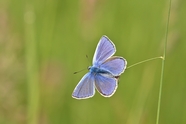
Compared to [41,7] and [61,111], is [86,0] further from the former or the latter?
[41,7]

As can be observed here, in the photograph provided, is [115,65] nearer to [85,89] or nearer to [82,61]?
[85,89]

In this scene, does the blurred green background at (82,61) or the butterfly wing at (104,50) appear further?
the blurred green background at (82,61)

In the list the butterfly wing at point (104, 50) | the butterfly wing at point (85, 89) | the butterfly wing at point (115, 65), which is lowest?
the butterfly wing at point (85, 89)

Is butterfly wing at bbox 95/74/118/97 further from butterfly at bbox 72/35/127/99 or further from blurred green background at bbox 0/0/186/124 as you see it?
blurred green background at bbox 0/0/186/124

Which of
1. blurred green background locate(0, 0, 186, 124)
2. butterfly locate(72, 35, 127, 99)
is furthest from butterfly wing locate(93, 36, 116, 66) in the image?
blurred green background locate(0, 0, 186, 124)

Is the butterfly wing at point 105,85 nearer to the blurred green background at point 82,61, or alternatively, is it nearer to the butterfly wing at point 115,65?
the butterfly wing at point 115,65

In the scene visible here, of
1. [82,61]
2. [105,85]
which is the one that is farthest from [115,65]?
[82,61]

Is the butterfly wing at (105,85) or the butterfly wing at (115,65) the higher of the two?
the butterfly wing at (115,65)

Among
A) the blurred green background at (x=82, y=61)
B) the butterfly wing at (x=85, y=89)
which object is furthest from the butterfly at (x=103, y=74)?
the blurred green background at (x=82, y=61)
